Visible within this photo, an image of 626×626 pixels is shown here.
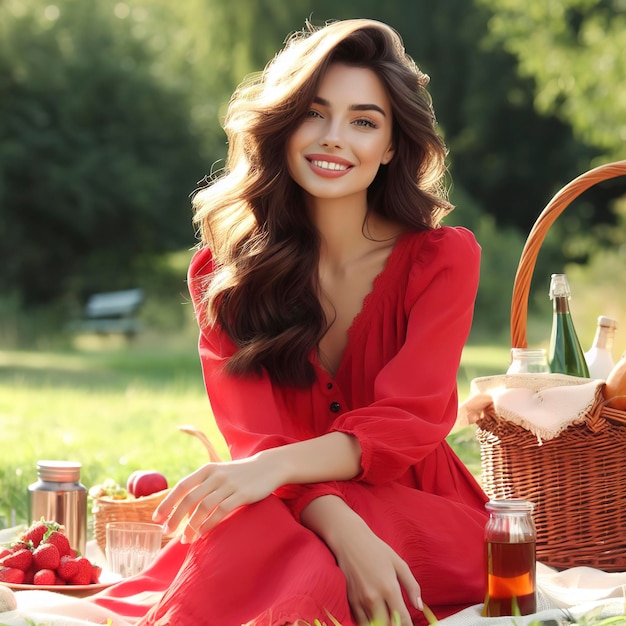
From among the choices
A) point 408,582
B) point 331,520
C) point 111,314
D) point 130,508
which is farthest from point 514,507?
point 111,314

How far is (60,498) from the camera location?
11.7 ft

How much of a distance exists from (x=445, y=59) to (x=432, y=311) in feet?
66.6

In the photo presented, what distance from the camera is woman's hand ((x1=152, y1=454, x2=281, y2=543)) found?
2531 mm

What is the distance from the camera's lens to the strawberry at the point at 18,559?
3.10 metres

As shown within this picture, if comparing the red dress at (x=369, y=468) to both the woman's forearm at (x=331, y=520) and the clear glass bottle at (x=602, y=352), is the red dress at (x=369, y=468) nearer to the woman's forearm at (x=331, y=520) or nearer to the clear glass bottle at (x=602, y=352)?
the woman's forearm at (x=331, y=520)

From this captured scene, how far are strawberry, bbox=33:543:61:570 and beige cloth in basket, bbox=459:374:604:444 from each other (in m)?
1.28

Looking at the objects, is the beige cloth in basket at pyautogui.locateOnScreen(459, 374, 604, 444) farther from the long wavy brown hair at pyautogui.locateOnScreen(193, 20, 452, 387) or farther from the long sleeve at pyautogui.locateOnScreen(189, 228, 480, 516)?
the long wavy brown hair at pyautogui.locateOnScreen(193, 20, 452, 387)

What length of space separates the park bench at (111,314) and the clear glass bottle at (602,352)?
1671cm

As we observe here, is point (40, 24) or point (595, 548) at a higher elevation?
Answer: point (40, 24)

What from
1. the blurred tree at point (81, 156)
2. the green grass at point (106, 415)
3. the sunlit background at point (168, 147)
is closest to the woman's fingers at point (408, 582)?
the green grass at point (106, 415)

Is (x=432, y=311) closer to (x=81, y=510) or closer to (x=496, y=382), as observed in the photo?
(x=496, y=382)

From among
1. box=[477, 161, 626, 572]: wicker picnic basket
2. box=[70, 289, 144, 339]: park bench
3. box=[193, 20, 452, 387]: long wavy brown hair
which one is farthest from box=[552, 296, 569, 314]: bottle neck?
box=[70, 289, 144, 339]: park bench

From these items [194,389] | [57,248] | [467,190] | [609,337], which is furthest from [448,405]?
[467,190]

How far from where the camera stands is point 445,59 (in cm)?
2255
